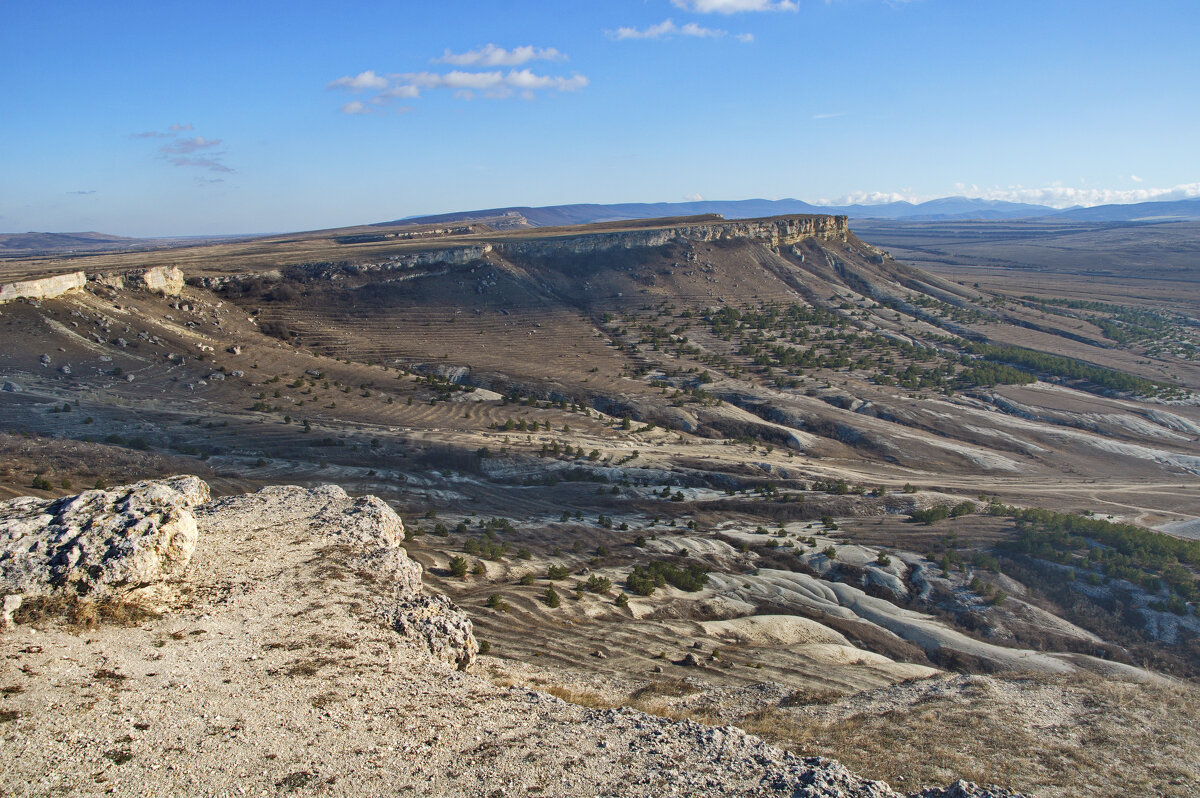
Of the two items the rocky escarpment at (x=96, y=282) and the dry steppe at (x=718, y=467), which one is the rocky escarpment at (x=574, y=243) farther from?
the rocky escarpment at (x=96, y=282)

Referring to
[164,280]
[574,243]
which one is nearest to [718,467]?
[164,280]

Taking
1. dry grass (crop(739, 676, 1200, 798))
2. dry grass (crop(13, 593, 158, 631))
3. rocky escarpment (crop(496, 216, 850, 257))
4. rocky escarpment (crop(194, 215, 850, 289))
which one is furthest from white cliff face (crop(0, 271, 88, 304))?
dry grass (crop(739, 676, 1200, 798))

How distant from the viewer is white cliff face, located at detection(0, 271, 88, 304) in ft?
115

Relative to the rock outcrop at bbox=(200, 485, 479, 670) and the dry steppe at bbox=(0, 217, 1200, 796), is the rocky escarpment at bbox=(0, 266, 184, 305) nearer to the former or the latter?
the dry steppe at bbox=(0, 217, 1200, 796)

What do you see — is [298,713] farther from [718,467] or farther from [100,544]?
[718,467]

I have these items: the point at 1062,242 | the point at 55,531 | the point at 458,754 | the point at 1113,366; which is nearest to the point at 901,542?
the point at 458,754

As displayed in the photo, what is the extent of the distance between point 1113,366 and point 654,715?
208 ft

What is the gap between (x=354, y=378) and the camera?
38344 mm

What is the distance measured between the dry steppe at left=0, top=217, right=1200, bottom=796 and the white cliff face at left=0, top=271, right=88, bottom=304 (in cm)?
55

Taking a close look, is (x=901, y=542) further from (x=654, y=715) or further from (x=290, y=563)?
(x=290, y=563)

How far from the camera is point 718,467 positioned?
104 feet

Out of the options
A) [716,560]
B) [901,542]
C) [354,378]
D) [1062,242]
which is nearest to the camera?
[716,560]

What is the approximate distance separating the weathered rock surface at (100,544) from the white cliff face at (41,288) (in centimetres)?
3159

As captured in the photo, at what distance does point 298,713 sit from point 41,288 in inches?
1578
